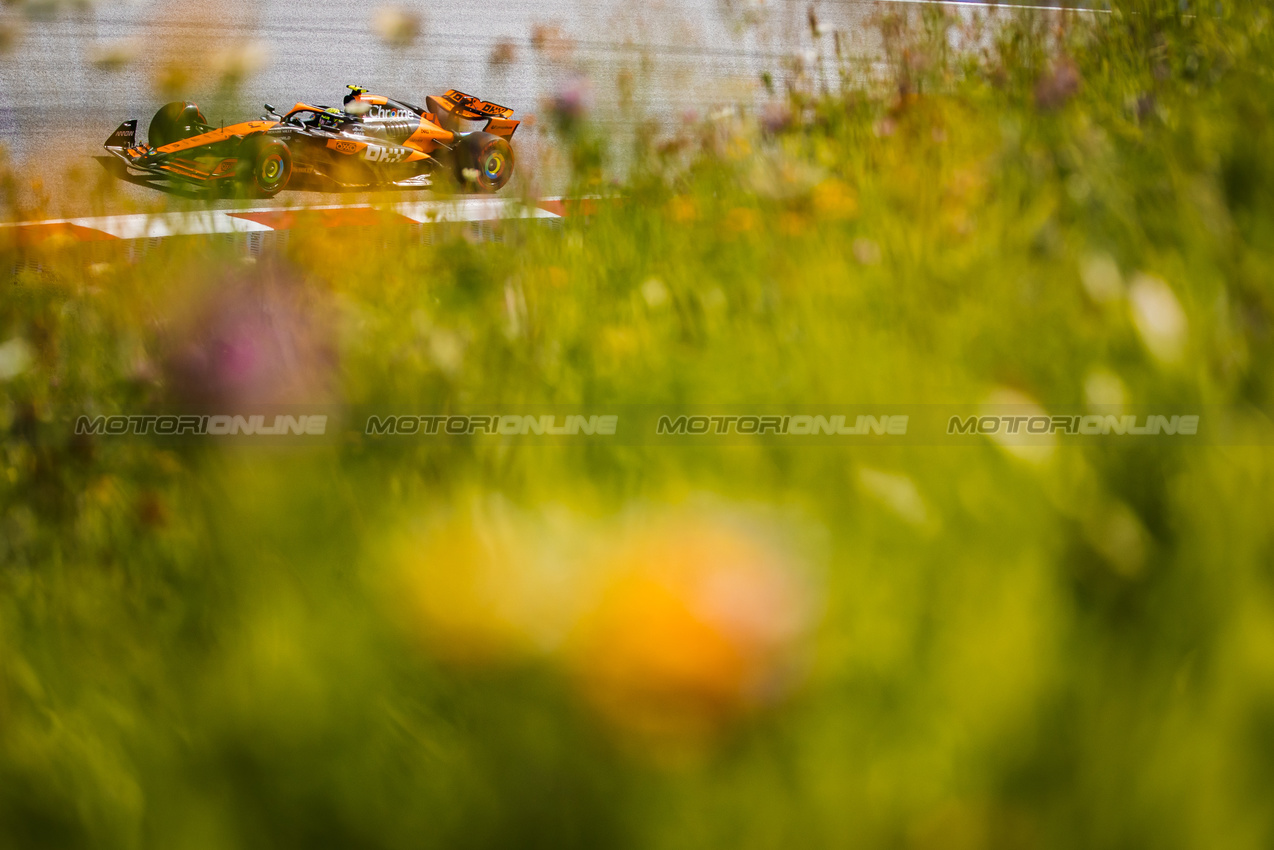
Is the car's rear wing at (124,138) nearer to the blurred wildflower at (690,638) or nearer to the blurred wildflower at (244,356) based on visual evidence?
the blurred wildflower at (244,356)

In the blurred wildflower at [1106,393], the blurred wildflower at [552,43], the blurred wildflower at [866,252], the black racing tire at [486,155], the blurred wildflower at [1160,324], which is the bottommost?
the black racing tire at [486,155]

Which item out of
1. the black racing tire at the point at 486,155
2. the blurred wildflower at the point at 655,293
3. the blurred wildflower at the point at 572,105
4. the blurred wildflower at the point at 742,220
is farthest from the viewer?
the black racing tire at the point at 486,155

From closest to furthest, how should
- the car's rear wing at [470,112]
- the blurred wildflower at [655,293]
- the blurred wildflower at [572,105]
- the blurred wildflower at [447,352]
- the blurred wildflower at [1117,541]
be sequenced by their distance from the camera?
the blurred wildflower at [1117,541] < the blurred wildflower at [447,352] < the blurred wildflower at [655,293] < the blurred wildflower at [572,105] < the car's rear wing at [470,112]

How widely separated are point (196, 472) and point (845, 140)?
6.01 feet

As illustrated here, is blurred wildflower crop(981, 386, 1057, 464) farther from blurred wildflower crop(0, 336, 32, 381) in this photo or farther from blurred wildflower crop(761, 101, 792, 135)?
blurred wildflower crop(761, 101, 792, 135)

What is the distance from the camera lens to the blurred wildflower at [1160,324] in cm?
78

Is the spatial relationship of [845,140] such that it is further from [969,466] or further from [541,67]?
[541,67]

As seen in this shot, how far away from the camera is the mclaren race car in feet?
17.3

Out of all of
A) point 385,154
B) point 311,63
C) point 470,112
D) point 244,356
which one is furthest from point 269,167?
point 244,356

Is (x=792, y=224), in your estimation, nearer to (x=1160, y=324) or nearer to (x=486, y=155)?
(x=1160, y=324)

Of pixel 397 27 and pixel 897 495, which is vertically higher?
pixel 397 27

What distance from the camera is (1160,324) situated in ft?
2.58

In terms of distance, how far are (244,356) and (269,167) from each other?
4.79 metres

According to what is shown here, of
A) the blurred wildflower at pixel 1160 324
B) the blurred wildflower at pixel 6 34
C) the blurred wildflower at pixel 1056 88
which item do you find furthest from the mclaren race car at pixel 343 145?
the blurred wildflower at pixel 1160 324
